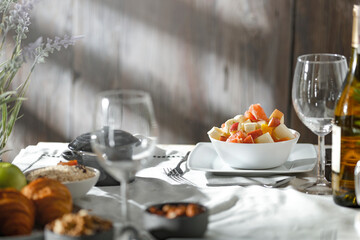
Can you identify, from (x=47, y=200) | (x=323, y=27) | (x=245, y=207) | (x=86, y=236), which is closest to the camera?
(x=86, y=236)

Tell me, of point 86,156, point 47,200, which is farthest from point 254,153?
point 47,200

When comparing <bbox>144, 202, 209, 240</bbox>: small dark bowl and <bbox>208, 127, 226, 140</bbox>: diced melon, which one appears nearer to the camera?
<bbox>144, 202, 209, 240</bbox>: small dark bowl

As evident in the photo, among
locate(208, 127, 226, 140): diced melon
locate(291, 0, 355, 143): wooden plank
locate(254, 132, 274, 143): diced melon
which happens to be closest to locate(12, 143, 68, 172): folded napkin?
locate(208, 127, 226, 140): diced melon

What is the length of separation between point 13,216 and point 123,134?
20 centimetres

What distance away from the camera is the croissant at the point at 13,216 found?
79 cm

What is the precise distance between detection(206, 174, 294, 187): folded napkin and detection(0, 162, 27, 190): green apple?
38cm

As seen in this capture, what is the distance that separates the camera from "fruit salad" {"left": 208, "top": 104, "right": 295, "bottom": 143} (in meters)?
1.19

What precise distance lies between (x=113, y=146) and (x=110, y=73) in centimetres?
187

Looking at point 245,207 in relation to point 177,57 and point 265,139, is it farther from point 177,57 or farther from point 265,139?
point 177,57

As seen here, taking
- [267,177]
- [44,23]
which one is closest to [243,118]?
[267,177]

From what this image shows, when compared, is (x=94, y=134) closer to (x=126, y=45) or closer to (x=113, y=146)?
(x=113, y=146)

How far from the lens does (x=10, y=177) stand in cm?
95

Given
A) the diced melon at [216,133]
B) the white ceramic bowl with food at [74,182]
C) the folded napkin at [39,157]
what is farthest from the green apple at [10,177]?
the diced melon at [216,133]

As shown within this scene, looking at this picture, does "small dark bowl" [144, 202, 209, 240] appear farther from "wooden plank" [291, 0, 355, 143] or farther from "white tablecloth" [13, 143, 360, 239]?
"wooden plank" [291, 0, 355, 143]
